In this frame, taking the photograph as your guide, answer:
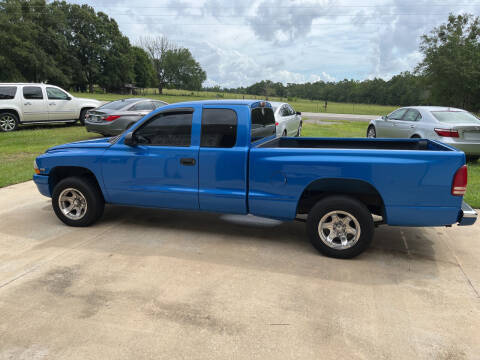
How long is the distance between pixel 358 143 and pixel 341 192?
1.25 meters

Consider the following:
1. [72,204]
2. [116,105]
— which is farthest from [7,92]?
[72,204]

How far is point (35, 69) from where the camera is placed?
164ft

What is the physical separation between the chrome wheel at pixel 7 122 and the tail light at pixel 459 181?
15121 mm

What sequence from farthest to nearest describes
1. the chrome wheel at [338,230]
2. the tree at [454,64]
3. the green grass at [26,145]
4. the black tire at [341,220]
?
the tree at [454,64], the green grass at [26,145], the chrome wheel at [338,230], the black tire at [341,220]

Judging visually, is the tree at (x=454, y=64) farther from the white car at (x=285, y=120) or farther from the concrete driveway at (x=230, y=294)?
the concrete driveway at (x=230, y=294)

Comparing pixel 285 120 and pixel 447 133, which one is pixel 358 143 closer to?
pixel 447 133

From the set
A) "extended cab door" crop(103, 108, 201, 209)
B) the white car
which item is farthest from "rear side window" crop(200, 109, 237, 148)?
the white car

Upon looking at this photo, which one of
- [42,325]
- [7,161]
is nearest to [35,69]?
[7,161]

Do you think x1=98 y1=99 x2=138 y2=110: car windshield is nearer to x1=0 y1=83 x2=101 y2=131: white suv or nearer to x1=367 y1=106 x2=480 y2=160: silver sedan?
x1=0 y1=83 x2=101 y2=131: white suv

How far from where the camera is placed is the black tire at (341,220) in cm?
396

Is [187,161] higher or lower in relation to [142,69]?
lower

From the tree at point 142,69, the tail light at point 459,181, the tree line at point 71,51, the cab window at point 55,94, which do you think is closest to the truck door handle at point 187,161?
the tail light at point 459,181

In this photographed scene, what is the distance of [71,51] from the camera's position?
220 feet

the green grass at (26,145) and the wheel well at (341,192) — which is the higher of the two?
the wheel well at (341,192)
